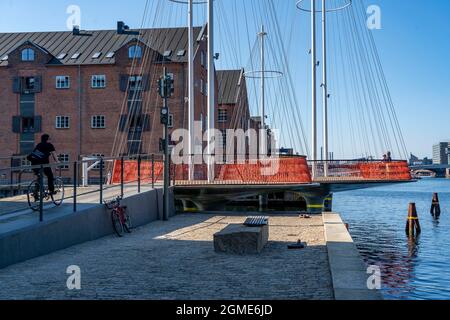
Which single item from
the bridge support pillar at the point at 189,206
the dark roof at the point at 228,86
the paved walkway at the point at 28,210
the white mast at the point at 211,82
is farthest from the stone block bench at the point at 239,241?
the dark roof at the point at 228,86

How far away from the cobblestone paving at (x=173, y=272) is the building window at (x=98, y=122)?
39958 mm

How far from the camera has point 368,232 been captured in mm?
26578

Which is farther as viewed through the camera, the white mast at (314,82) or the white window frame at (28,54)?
the white window frame at (28,54)

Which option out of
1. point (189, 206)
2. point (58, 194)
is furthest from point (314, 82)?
point (58, 194)

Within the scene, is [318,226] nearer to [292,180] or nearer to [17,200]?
[292,180]

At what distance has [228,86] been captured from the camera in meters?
75.8

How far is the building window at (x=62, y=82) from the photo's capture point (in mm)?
53066

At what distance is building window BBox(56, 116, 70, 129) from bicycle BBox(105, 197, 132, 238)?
1585 inches

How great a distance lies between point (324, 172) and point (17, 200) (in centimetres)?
1688

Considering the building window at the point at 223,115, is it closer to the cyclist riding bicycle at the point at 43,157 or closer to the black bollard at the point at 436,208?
the black bollard at the point at 436,208

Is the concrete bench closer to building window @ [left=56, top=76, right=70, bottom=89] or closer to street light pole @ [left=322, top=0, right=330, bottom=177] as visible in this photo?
street light pole @ [left=322, top=0, right=330, bottom=177]

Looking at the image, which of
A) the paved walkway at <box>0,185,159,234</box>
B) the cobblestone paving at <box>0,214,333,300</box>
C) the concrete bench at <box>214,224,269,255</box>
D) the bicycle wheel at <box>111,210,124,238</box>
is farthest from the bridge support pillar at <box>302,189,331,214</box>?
the concrete bench at <box>214,224,269,255</box>
